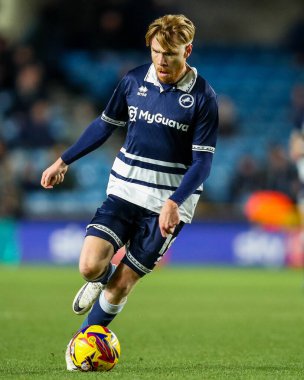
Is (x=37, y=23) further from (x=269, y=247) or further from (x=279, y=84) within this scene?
(x=269, y=247)

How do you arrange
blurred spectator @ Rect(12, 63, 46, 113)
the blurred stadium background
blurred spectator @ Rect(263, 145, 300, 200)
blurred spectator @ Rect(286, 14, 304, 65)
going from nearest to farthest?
the blurred stadium background < blurred spectator @ Rect(263, 145, 300, 200) < blurred spectator @ Rect(12, 63, 46, 113) < blurred spectator @ Rect(286, 14, 304, 65)

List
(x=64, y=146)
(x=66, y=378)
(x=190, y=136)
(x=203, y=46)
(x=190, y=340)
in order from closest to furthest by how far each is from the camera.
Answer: (x=66, y=378)
(x=190, y=136)
(x=190, y=340)
(x=64, y=146)
(x=203, y=46)

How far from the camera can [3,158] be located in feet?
62.1

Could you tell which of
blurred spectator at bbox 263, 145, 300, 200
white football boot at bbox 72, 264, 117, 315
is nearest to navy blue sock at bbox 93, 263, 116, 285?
white football boot at bbox 72, 264, 117, 315

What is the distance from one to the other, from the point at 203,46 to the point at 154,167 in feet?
55.7

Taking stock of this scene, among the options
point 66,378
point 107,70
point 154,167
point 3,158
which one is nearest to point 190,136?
point 154,167

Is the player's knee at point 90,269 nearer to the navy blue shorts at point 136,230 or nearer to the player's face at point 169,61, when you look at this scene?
the navy blue shorts at point 136,230

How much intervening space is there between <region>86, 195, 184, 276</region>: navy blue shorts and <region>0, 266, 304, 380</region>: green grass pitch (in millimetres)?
685

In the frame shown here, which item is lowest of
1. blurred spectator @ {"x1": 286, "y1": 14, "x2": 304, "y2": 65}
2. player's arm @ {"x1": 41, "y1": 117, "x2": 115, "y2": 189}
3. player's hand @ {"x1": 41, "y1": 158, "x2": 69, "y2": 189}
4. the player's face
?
blurred spectator @ {"x1": 286, "y1": 14, "x2": 304, "y2": 65}

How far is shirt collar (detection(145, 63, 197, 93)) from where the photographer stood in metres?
6.42

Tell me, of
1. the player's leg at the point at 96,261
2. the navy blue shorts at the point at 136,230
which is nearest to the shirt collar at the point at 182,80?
the navy blue shorts at the point at 136,230

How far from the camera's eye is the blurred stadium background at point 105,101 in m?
17.9

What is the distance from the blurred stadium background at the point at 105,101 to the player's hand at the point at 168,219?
11.9m

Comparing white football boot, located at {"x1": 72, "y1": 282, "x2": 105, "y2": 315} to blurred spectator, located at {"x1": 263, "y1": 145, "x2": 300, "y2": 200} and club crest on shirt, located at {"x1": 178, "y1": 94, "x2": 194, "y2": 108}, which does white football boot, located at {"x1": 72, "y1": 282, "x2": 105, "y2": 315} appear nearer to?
club crest on shirt, located at {"x1": 178, "y1": 94, "x2": 194, "y2": 108}
